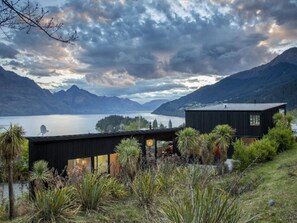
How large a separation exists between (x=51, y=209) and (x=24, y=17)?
3842 millimetres

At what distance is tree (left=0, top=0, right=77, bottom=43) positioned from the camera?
12.2ft

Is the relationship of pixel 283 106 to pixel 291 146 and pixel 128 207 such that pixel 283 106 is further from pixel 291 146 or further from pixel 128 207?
pixel 128 207

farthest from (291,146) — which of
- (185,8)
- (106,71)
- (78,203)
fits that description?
(106,71)

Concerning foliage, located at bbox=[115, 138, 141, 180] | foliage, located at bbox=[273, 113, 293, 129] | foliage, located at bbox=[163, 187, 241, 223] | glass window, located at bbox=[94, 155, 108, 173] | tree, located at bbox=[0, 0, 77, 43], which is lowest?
glass window, located at bbox=[94, 155, 108, 173]

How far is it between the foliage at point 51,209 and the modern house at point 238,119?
21.5 metres

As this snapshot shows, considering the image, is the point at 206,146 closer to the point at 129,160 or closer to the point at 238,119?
the point at 129,160

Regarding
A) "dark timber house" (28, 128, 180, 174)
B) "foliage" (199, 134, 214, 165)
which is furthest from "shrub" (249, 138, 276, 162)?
"dark timber house" (28, 128, 180, 174)

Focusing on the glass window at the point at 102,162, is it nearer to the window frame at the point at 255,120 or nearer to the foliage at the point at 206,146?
the foliage at the point at 206,146

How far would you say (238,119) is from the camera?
25969mm

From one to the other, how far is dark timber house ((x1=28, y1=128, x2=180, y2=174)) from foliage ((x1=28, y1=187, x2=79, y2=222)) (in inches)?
308

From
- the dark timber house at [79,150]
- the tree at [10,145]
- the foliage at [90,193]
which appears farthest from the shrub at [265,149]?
the foliage at [90,193]

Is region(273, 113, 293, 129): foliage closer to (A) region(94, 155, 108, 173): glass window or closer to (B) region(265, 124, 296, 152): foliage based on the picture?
(B) region(265, 124, 296, 152): foliage

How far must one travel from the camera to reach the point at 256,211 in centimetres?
640

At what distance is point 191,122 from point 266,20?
33.7ft
